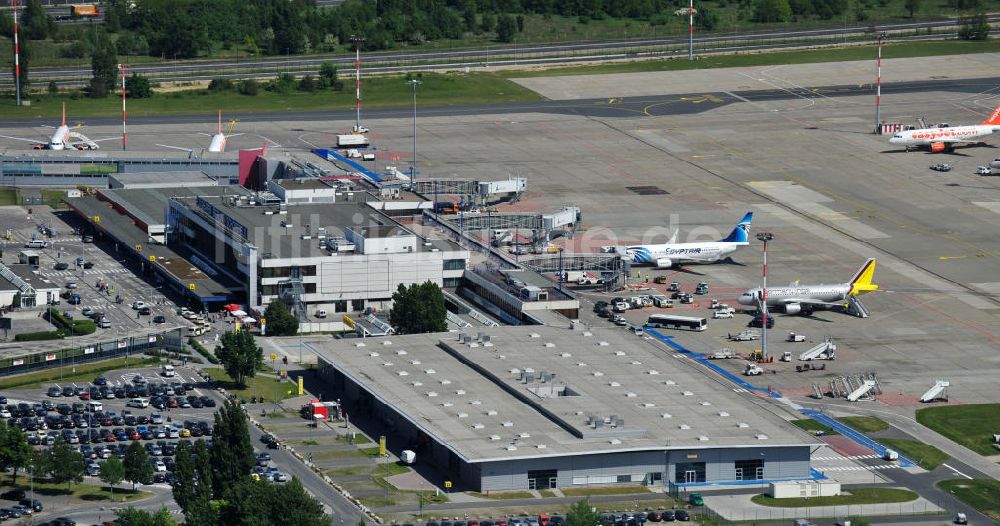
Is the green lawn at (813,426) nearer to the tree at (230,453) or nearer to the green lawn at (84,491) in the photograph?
the tree at (230,453)

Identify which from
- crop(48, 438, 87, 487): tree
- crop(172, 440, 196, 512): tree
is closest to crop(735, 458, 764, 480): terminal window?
crop(172, 440, 196, 512): tree

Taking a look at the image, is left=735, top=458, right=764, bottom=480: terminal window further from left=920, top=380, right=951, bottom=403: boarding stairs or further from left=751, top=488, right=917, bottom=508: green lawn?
left=920, top=380, right=951, bottom=403: boarding stairs

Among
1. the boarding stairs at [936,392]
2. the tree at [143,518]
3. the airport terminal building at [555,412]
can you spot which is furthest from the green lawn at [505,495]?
the boarding stairs at [936,392]

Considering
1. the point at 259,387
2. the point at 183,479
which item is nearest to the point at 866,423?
the point at 259,387

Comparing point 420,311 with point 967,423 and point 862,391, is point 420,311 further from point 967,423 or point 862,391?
point 967,423

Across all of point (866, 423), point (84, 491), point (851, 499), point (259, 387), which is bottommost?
point (851, 499)

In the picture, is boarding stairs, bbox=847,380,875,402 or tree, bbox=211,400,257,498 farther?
boarding stairs, bbox=847,380,875,402
